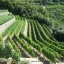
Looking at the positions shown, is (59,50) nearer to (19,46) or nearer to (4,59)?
(19,46)

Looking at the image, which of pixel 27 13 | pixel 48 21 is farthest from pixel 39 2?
pixel 48 21

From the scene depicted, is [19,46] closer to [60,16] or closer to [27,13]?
[27,13]

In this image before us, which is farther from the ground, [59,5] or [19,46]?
[19,46]

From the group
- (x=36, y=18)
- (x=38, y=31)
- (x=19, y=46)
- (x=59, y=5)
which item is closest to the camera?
(x=19, y=46)

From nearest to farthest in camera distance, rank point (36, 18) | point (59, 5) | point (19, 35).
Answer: point (19, 35)
point (36, 18)
point (59, 5)

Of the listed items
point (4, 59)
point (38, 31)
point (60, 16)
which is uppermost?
point (4, 59)

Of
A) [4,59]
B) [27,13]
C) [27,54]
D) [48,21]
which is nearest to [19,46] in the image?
[27,54]

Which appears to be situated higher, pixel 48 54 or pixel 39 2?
pixel 48 54

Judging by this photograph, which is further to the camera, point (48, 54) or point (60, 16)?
point (60, 16)

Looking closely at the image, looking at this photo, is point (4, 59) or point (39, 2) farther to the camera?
point (39, 2)
